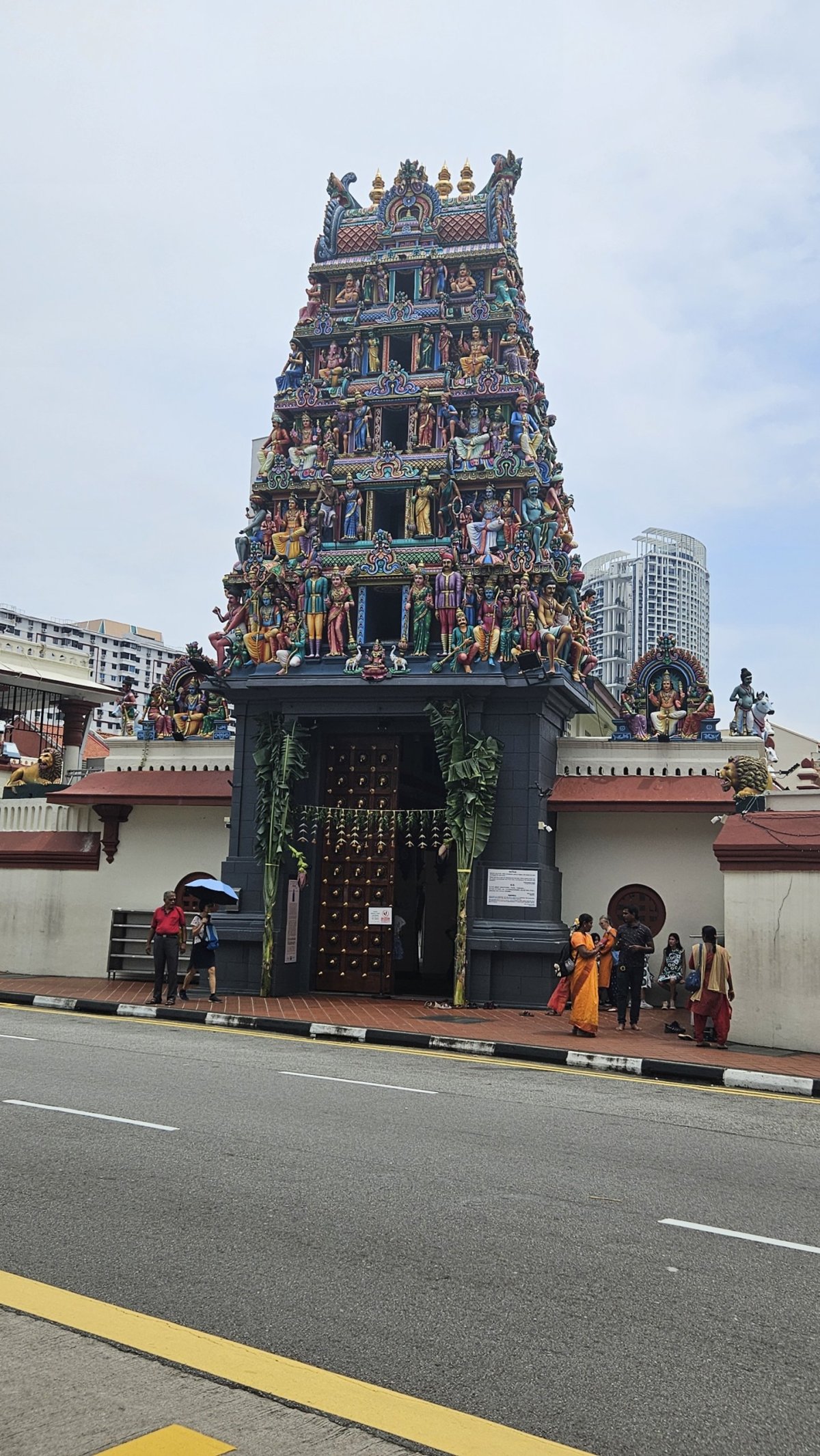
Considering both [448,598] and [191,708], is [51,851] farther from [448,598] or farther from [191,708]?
[448,598]

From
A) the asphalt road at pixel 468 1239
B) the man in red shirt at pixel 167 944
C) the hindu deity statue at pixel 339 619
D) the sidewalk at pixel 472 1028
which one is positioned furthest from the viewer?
the hindu deity statue at pixel 339 619

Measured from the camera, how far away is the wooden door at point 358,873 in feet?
72.6

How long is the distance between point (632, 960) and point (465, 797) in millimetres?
4478

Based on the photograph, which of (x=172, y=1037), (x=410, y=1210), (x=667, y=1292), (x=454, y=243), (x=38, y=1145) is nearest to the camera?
(x=667, y=1292)

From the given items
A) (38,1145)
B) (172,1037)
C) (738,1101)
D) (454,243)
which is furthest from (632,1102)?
(454,243)

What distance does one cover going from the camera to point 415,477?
2289 cm

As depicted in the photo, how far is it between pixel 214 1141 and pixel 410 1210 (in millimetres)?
2170

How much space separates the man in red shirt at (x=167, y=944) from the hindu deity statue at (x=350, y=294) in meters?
12.3

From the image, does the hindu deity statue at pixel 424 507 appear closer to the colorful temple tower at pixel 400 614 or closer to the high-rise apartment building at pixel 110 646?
the colorful temple tower at pixel 400 614

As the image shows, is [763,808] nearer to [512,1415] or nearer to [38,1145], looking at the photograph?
[38,1145]

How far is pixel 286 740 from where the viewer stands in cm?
2177

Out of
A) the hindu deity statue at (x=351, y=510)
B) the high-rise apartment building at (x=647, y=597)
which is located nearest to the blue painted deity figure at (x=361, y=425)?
the hindu deity statue at (x=351, y=510)

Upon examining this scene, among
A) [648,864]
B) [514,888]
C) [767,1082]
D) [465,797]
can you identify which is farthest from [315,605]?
[767,1082]

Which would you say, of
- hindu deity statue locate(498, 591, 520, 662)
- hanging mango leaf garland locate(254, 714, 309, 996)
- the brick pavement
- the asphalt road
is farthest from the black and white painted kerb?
hindu deity statue locate(498, 591, 520, 662)
